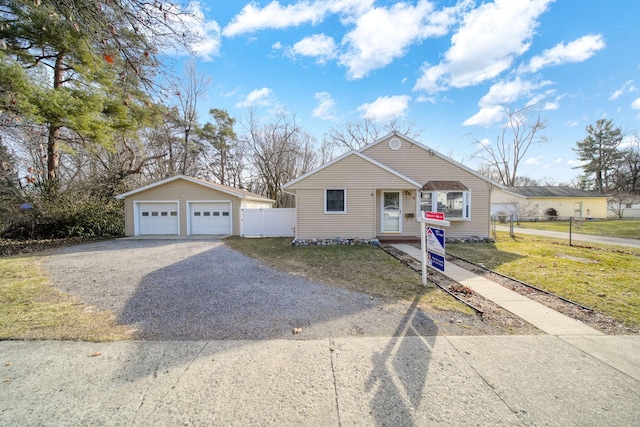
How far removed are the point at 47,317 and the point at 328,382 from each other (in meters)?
4.53

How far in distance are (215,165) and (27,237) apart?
1527cm

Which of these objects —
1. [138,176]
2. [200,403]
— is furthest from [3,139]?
[200,403]

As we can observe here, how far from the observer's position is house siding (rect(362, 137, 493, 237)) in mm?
12320

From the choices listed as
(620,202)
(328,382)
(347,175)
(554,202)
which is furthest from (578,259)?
(620,202)

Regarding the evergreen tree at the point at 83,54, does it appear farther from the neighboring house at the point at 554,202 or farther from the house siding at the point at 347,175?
the neighboring house at the point at 554,202

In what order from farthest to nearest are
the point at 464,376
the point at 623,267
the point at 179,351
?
the point at 623,267
the point at 179,351
the point at 464,376

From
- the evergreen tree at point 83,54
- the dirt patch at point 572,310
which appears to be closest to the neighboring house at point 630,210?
the dirt patch at point 572,310

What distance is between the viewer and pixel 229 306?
4.44 metres

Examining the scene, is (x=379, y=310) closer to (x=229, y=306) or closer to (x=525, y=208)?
(x=229, y=306)

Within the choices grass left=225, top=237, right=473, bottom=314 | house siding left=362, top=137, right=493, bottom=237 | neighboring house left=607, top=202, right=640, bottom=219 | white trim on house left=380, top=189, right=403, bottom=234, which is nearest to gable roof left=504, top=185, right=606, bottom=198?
neighboring house left=607, top=202, right=640, bottom=219

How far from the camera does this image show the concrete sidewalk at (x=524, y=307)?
3562 mm

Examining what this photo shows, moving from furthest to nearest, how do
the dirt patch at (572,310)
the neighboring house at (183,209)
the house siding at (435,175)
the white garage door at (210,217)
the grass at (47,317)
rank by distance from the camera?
the white garage door at (210,217)
the neighboring house at (183,209)
the house siding at (435,175)
the dirt patch at (572,310)
the grass at (47,317)

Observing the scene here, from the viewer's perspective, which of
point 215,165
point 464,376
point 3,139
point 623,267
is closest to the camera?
point 464,376

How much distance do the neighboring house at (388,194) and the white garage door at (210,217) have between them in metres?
5.08
